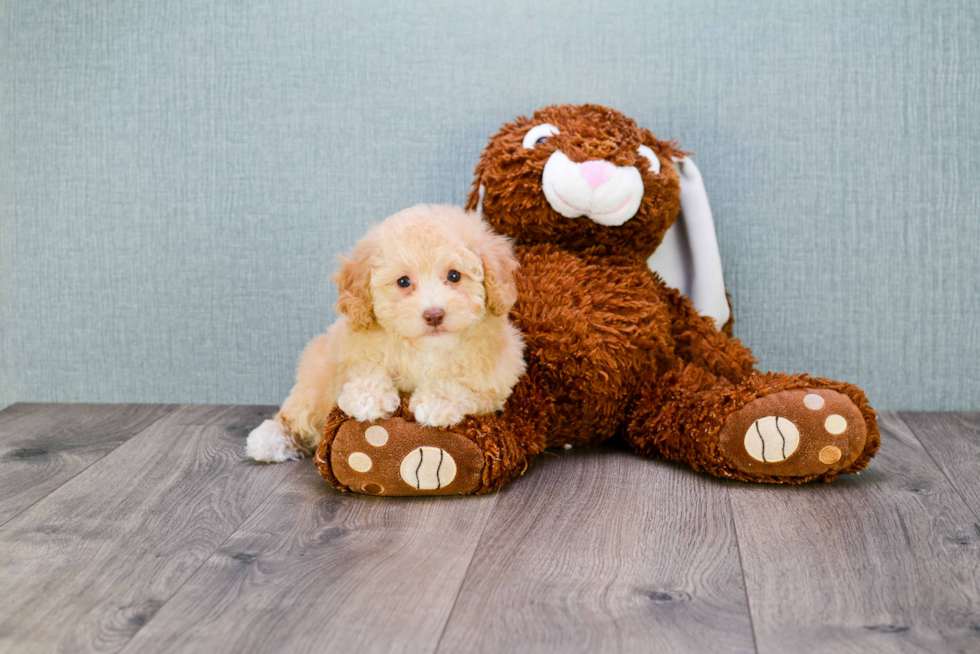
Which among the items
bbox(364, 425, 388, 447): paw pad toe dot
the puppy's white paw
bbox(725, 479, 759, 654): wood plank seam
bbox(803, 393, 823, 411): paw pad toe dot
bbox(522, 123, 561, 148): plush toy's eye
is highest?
bbox(522, 123, 561, 148): plush toy's eye

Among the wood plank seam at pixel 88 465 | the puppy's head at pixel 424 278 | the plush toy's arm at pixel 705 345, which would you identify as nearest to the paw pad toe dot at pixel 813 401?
the plush toy's arm at pixel 705 345

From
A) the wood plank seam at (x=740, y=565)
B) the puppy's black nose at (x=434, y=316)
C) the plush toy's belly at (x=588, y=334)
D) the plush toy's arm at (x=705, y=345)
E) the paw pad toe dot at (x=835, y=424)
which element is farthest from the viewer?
the plush toy's arm at (x=705, y=345)

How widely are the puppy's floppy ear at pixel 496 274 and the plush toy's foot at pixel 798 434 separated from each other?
0.38 meters

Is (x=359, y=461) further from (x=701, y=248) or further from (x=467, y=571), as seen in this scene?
(x=701, y=248)

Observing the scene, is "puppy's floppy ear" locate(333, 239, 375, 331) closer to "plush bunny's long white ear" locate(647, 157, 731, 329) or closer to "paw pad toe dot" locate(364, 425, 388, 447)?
"paw pad toe dot" locate(364, 425, 388, 447)

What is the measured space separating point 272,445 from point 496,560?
53 centimetres

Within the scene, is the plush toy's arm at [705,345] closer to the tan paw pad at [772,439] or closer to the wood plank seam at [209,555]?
the tan paw pad at [772,439]

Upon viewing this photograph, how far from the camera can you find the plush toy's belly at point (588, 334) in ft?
4.30

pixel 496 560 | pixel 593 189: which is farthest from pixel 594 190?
pixel 496 560

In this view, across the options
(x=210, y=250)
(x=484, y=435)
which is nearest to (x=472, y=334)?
(x=484, y=435)

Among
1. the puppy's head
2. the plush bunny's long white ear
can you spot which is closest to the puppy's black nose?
the puppy's head

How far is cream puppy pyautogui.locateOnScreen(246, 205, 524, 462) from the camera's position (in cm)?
110

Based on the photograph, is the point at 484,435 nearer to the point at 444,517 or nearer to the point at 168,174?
the point at 444,517

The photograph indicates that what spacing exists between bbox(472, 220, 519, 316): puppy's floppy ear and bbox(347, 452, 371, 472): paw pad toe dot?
269 millimetres
